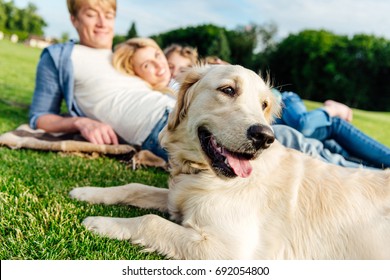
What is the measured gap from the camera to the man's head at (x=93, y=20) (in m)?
6.49

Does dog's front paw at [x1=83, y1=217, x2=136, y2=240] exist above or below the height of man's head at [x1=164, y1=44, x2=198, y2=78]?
below

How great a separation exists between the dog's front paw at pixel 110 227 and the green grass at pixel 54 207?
0.23ft

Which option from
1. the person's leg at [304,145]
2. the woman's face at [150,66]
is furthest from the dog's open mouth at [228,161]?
the woman's face at [150,66]

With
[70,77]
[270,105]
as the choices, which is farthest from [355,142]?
[70,77]

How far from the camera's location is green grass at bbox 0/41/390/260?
2711 millimetres

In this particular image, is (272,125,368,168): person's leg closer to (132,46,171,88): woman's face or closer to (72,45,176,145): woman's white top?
(72,45,176,145): woman's white top

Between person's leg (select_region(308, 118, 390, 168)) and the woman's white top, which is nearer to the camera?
person's leg (select_region(308, 118, 390, 168))

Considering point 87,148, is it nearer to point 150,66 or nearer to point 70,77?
point 70,77

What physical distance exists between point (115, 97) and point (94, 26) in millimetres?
1495

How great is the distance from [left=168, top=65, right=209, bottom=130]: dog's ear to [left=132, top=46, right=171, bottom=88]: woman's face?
284 centimetres

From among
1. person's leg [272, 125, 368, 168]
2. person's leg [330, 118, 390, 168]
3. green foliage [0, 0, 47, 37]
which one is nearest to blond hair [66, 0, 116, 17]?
person's leg [272, 125, 368, 168]

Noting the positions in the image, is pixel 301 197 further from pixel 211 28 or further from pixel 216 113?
pixel 211 28

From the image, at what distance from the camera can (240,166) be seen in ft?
10.5

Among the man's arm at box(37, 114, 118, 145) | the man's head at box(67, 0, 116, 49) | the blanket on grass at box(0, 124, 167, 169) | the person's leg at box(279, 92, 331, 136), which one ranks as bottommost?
the blanket on grass at box(0, 124, 167, 169)
